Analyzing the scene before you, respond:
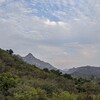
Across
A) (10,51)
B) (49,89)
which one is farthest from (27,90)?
(10,51)

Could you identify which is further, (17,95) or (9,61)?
(9,61)

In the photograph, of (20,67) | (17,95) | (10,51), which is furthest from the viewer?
(10,51)

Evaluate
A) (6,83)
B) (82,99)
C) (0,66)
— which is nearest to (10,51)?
(0,66)

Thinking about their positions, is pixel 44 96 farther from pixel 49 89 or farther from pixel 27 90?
pixel 49 89

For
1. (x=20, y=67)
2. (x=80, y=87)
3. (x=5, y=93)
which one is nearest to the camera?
(x=5, y=93)

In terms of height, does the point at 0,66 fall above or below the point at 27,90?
above

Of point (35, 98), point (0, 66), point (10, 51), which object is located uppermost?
point (10, 51)

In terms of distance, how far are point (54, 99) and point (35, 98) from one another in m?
1.75

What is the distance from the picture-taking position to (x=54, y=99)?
2700 centimetres

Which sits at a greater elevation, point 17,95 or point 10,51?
point 10,51

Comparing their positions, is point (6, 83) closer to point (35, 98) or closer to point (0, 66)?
point (35, 98)

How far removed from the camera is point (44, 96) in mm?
28141

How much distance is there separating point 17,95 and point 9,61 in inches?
1219

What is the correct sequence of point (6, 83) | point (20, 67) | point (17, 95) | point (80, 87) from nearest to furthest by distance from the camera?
1. point (17, 95)
2. point (6, 83)
3. point (80, 87)
4. point (20, 67)
